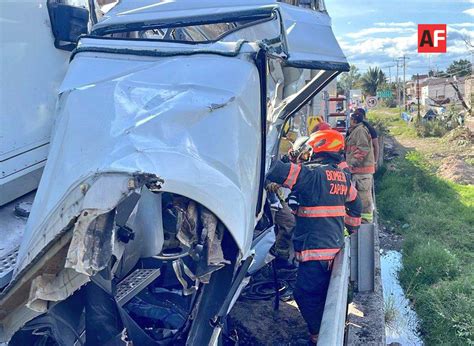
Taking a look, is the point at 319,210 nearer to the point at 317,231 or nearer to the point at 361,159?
the point at 317,231

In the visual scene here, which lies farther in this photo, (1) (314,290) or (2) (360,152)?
(2) (360,152)

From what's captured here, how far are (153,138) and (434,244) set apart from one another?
6.35 meters

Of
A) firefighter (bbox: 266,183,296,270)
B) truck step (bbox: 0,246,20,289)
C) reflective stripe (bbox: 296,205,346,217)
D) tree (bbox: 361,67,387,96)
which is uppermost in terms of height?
truck step (bbox: 0,246,20,289)

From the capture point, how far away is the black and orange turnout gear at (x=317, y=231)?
4.00 metres

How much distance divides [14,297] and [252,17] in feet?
6.33

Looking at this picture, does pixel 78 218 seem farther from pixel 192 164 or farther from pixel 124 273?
pixel 124 273

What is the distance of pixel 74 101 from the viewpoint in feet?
7.47

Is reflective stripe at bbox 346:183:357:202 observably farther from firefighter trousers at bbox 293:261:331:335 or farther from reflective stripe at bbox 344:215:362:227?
firefighter trousers at bbox 293:261:331:335

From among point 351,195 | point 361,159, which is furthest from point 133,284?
point 361,159

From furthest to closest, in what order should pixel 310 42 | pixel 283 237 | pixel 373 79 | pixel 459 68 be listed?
pixel 373 79 < pixel 459 68 < pixel 283 237 < pixel 310 42

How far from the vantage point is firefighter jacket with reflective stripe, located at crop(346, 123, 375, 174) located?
7.59 metres

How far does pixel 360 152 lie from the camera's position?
766cm

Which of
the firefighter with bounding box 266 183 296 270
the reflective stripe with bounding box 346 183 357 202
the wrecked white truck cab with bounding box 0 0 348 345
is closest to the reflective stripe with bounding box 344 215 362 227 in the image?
the reflective stripe with bounding box 346 183 357 202

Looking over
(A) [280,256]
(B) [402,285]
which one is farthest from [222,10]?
(B) [402,285]
